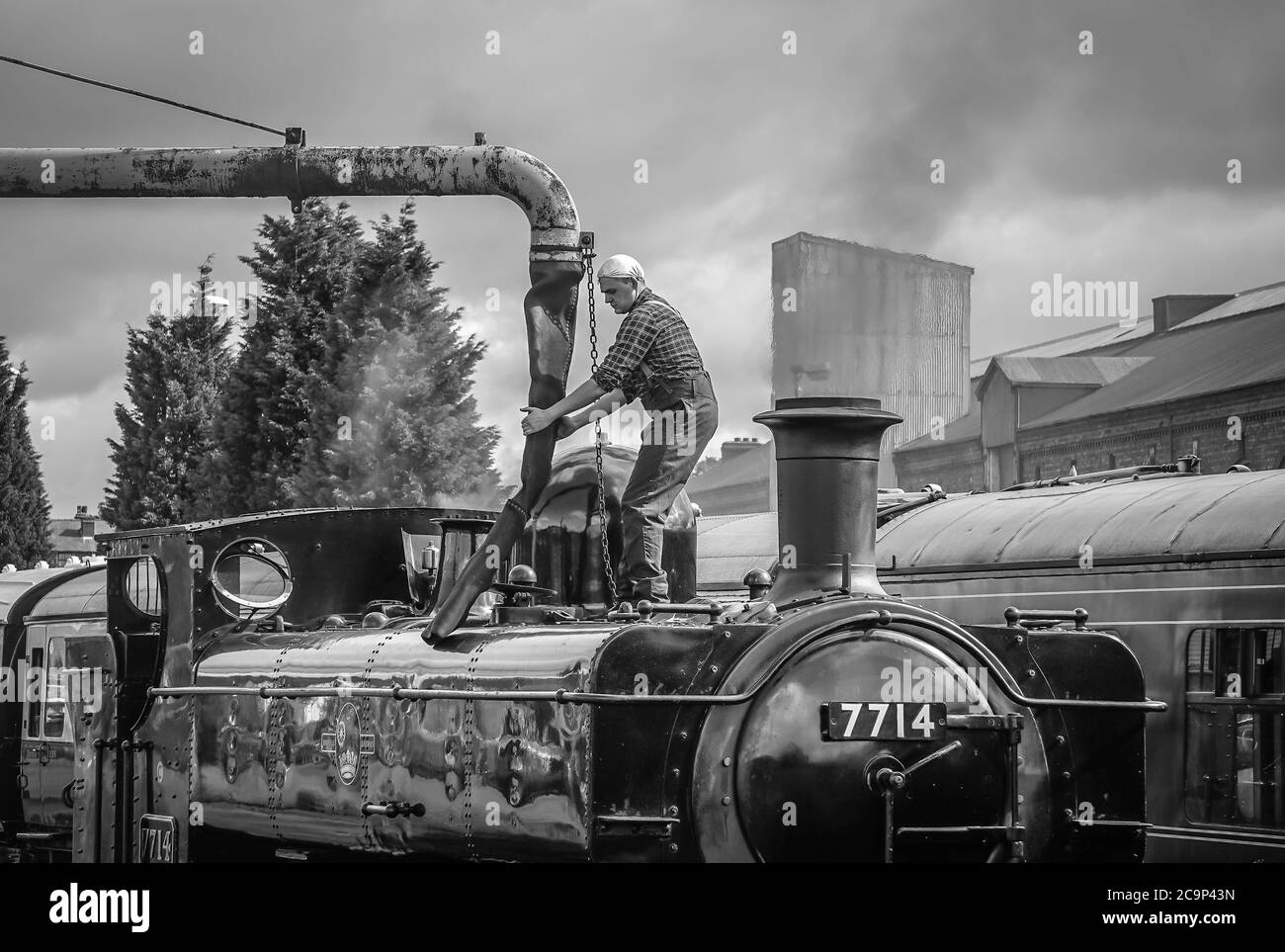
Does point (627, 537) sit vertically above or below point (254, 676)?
above

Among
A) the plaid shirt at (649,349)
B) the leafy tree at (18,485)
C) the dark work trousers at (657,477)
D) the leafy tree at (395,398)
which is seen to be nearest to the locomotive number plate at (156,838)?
the dark work trousers at (657,477)

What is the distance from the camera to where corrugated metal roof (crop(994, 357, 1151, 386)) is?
40.7 m

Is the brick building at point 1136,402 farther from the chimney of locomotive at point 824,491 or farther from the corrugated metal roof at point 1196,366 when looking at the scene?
the chimney of locomotive at point 824,491

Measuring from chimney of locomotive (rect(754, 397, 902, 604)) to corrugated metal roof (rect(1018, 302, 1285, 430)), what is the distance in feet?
86.8

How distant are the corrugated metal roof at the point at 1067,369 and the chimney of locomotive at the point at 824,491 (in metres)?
34.2

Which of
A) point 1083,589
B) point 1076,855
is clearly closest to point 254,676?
point 1076,855

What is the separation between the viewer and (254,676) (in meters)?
8.70

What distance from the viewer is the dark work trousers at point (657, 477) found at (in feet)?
25.8

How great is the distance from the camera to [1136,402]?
120 ft

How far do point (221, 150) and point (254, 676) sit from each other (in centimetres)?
490

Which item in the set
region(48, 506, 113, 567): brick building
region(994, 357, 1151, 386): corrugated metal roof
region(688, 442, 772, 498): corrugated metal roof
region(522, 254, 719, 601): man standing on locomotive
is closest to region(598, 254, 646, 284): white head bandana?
region(522, 254, 719, 601): man standing on locomotive

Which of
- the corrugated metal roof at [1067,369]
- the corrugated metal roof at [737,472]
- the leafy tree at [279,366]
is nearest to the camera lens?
the leafy tree at [279,366]

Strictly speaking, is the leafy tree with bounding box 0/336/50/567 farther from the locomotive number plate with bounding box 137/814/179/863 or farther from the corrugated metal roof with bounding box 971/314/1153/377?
the locomotive number plate with bounding box 137/814/179/863
